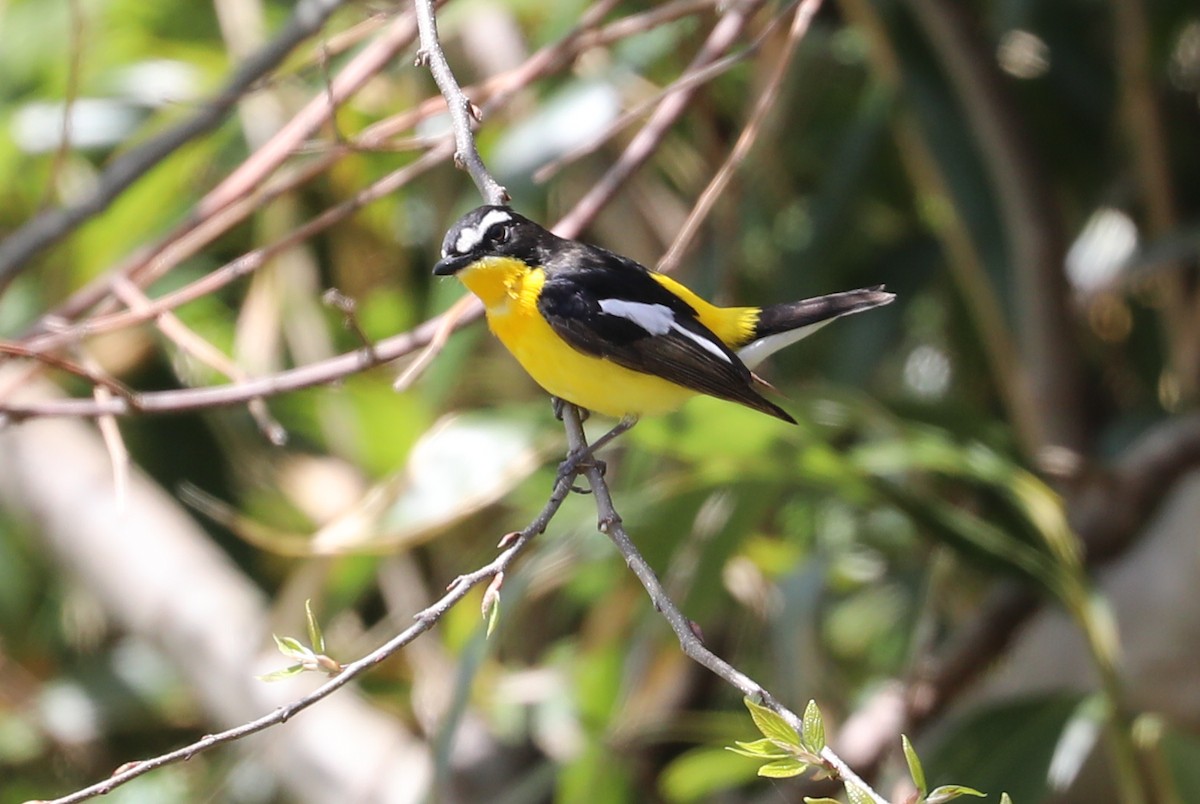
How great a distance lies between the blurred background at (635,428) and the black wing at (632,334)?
17cm

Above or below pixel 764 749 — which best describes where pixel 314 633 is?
above

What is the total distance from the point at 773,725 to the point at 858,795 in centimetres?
8

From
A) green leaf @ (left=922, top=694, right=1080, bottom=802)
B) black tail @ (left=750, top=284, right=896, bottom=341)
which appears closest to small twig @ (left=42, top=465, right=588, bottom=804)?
black tail @ (left=750, top=284, right=896, bottom=341)

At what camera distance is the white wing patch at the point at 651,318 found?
2.13 metres

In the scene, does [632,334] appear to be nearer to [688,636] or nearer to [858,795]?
[688,636]

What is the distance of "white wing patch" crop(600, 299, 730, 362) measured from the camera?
213 cm

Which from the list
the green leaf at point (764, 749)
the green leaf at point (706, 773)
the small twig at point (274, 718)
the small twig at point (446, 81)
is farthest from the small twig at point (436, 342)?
the green leaf at point (706, 773)

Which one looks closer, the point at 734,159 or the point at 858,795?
the point at 858,795

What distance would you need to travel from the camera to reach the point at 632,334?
2.12m

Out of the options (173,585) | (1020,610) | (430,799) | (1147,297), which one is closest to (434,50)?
(430,799)

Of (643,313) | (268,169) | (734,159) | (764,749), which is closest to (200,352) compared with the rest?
(268,169)

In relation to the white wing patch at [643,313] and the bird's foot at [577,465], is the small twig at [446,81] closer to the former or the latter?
the bird's foot at [577,465]

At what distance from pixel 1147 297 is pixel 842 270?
781 millimetres

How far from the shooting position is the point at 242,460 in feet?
13.6
